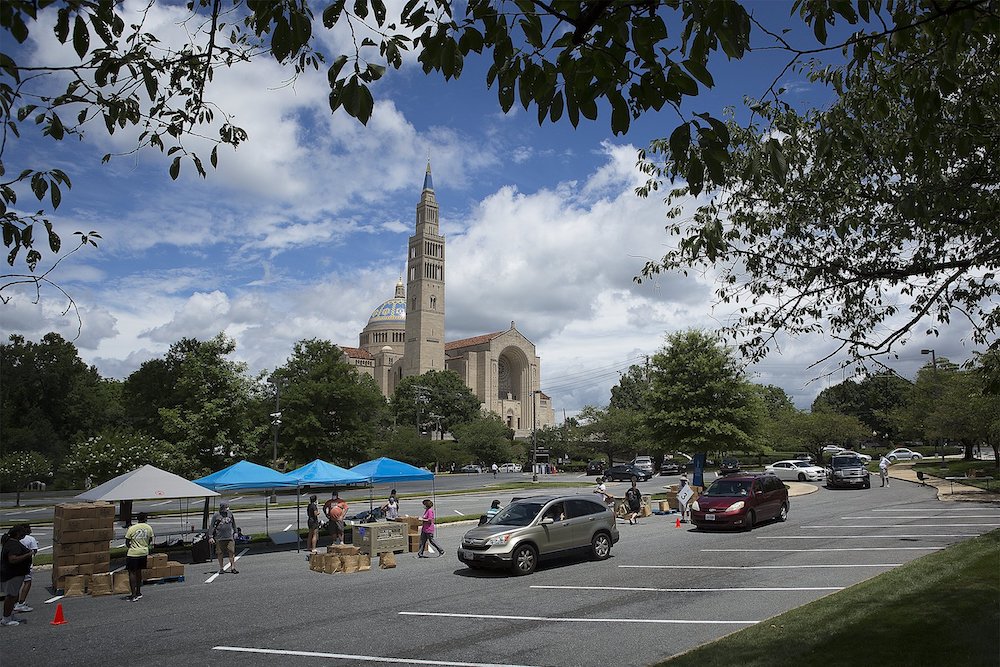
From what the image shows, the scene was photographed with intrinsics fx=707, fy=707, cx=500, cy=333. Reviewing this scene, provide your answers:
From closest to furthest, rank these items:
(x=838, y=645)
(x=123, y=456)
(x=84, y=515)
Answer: (x=838, y=645) < (x=84, y=515) < (x=123, y=456)

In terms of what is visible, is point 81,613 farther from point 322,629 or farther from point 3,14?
point 3,14

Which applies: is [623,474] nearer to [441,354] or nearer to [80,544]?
[80,544]

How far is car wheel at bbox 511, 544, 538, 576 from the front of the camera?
14.4 metres

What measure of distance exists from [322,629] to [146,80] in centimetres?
777

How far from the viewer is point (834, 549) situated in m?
16.2

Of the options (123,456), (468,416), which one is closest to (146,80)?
(123,456)

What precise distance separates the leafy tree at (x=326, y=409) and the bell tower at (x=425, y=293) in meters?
75.5

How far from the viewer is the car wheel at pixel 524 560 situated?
14.4 metres

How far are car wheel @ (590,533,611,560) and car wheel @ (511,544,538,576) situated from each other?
6.17 feet

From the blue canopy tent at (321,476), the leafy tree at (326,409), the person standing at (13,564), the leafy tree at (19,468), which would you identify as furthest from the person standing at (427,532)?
the leafy tree at (19,468)

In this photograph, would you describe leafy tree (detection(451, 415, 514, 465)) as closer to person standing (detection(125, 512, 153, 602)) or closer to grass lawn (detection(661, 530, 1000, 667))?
person standing (detection(125, 512, 153, 602))

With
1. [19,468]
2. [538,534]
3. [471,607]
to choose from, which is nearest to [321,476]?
[538,534]

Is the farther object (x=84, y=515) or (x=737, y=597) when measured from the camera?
(x=84, y=515)

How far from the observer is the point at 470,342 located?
139250mm
